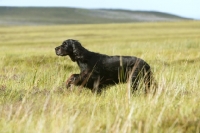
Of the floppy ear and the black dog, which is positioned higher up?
the floppy ear

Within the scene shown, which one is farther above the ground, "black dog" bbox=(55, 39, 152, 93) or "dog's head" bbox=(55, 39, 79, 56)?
"dog's head" bbox=(55, 39, 79, 56)

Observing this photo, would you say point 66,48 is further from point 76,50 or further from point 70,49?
point 76,50

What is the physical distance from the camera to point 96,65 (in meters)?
9.00

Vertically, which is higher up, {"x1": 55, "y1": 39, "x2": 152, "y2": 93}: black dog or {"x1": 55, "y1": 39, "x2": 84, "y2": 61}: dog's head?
{"x1": 55, "y1": 39, "x2": 84, "y2": 61}: dog's head

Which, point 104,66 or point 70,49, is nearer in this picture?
point 104,66

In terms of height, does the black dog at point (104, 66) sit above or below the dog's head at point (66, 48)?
below

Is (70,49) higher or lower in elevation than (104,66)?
higher

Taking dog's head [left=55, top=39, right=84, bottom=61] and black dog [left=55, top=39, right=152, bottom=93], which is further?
dog's head [left=55, top=39, right=84, bottom=61]

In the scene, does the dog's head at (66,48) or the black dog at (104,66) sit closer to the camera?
the black dog at (104,66)

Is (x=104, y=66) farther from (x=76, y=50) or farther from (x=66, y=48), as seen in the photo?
(x=66, y=48)

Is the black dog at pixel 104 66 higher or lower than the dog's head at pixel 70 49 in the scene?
lower

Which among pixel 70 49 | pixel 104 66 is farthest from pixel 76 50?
pixel 104 66

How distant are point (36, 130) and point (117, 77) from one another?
15.0ft

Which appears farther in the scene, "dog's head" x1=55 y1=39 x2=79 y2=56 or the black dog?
"dog's head" x1=55 y1=39 x2=79 y2=56
